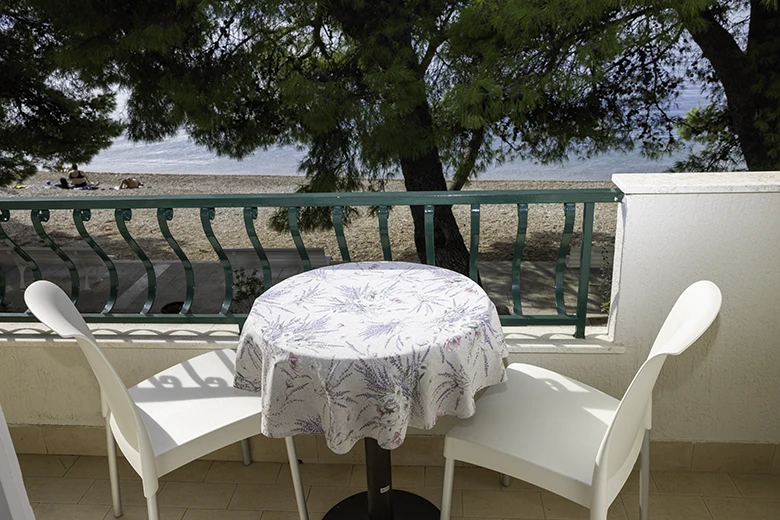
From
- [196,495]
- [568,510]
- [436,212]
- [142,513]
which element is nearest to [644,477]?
[568,510]

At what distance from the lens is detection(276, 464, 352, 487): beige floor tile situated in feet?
7.73

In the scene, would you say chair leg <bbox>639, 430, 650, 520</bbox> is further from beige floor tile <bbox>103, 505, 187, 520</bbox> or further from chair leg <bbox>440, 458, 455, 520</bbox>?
beige floor tile <bbox>103, 505, 187, 520</bbox>

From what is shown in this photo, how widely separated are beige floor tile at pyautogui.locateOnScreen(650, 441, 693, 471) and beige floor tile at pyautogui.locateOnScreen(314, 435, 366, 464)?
104cm

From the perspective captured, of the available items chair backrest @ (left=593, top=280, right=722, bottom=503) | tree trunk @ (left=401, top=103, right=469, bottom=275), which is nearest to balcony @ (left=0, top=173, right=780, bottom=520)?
chair backrest @ (left=593, top=280, right=722, bottom=503)

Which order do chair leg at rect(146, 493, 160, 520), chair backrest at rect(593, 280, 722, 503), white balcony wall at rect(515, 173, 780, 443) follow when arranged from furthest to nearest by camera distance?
white balcony wall at rect(515, 173, 780, 443), chair leg at rect(146, 493, 160, 520), chair backrest at rect(593, 280, 722, 503)

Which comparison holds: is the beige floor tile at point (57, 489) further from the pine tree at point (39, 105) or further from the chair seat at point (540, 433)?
the pine tree at point (39, 105)

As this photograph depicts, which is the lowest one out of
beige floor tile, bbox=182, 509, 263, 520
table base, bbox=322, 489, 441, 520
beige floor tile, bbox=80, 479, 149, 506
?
beige floor tile, bbox=182, 509, 263, 520

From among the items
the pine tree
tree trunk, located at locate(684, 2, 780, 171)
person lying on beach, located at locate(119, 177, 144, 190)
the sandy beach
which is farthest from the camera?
person lying on beach, located at locate(119, 177, 144, 190)

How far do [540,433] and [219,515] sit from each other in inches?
45.6

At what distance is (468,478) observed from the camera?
2.34 meters

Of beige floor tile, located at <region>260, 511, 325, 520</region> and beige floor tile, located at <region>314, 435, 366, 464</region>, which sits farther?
beige floor tile, located at <region>314, 435, 366, 464</region>

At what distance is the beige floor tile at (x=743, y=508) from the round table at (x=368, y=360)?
102 cm

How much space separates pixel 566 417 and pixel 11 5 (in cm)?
692

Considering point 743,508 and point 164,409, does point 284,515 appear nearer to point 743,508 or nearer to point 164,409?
point 164,409
